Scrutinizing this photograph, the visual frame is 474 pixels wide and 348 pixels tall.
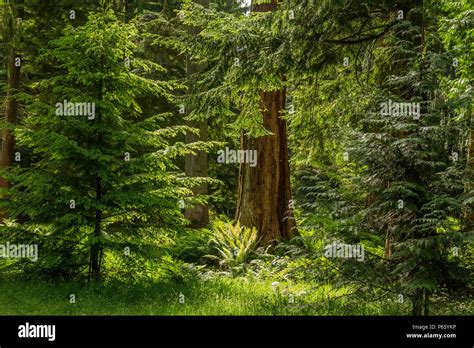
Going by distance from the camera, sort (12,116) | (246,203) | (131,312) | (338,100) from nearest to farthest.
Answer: (131,312), (338,100), (246,203), (12,116)

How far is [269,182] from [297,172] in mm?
2888

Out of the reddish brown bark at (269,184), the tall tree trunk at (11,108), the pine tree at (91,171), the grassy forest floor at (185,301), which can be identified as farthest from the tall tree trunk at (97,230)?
the tall tree trunk at (11,108)

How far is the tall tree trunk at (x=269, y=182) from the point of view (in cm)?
1215

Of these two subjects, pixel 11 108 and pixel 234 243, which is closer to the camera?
pixel 234 243

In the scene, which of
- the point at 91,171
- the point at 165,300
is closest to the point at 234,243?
the point at 165,300

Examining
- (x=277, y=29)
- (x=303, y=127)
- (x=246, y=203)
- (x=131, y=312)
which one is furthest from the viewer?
(x=246, y=203)

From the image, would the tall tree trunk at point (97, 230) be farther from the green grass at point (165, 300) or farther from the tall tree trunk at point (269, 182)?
the tall tree trunk at point (269, 182)

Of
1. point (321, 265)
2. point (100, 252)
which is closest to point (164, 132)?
point (100, 252)

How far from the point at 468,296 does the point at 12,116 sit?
1346 centimetres

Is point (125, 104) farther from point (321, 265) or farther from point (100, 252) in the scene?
point (321, 265)

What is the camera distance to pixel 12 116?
15016 millimetres

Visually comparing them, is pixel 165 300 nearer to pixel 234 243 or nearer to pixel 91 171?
pixel 91 171

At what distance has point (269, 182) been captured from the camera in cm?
1223

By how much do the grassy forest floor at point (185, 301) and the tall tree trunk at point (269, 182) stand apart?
10.5ft
